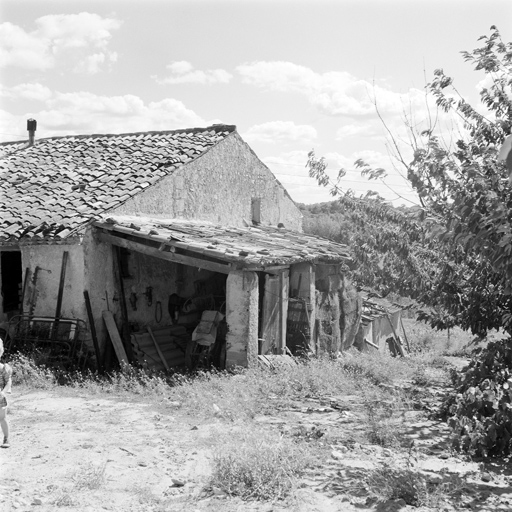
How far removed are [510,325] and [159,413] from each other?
4835 mm

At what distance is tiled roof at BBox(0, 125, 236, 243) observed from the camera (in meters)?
11.3

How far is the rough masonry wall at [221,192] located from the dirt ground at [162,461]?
16.6 feet

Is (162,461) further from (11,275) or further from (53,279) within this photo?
(11,275)

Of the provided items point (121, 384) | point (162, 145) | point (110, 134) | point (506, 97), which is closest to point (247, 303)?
point (121, 384)

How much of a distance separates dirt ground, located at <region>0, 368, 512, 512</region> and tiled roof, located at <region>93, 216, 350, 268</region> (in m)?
2.88

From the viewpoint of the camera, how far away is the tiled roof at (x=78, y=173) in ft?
37.1

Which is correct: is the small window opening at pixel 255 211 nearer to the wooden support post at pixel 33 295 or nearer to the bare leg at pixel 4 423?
the wooden support post at pixel 33 295

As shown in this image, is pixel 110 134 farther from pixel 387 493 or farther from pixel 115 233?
pixel 387 493

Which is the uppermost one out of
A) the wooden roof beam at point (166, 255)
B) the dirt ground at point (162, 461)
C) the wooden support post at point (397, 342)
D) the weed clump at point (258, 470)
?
the wooden roof beam at point (166, 255)

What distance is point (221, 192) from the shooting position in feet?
51.4

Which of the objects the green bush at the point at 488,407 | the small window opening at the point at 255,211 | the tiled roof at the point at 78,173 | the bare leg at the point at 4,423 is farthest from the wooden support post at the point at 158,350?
the green bush at the point at 488,407

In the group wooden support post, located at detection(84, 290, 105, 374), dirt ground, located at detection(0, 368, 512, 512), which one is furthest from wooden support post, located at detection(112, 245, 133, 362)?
dirt ground, located at detection(0, 368, 512, 512)

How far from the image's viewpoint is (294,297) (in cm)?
1291

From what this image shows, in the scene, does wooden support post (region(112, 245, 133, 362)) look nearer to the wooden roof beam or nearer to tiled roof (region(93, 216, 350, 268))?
the wooden roof beam
